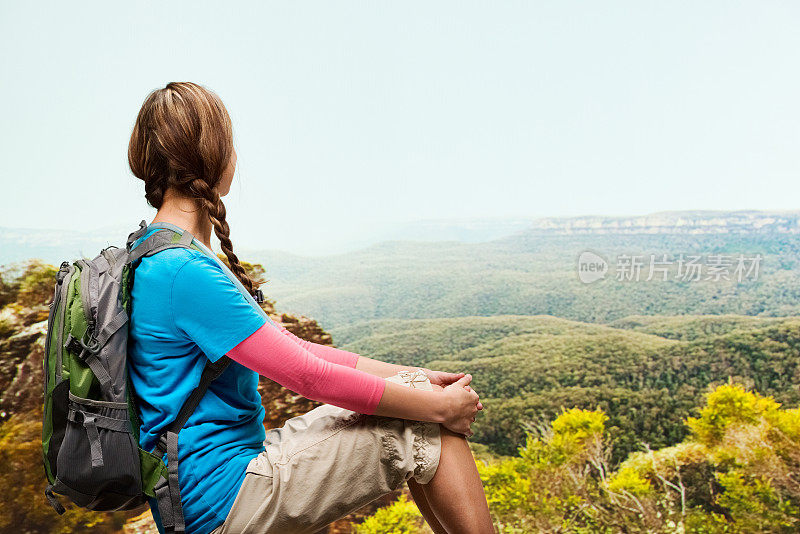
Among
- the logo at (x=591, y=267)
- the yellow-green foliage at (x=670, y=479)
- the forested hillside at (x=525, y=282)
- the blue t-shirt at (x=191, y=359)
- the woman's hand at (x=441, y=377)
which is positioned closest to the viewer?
the blue t-shirt at (x=191, y=359)

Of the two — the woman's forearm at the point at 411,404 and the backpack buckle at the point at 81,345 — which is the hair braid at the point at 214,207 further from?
the woman's forearm at the point at 411,404

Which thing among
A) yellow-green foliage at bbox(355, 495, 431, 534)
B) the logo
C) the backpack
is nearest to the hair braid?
the backpack

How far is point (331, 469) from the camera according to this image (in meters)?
1.04

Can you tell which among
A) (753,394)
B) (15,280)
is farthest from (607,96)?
(15,280)

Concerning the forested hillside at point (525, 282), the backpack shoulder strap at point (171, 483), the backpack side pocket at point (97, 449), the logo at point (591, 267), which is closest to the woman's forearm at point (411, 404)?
the backpack shoulder strap at point (171, 483)

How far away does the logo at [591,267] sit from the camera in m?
3.29

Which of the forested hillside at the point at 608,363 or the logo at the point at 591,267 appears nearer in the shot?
the forested hillside at the point at 608,363

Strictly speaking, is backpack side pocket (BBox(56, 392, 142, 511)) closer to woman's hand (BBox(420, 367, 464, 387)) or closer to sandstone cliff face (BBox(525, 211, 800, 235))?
woman's hand (BBox(420, 367, 464, 387))

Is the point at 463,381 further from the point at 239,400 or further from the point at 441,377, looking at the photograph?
the point at 239,400

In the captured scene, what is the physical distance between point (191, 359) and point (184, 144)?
13.3 inches

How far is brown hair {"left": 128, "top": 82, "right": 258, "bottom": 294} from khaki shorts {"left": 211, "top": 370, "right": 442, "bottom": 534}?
377mm

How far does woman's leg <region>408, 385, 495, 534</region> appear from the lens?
1.05 m

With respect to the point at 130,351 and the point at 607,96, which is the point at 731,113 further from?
the point at 130,351

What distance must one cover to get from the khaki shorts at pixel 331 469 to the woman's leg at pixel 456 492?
19 millimetres
